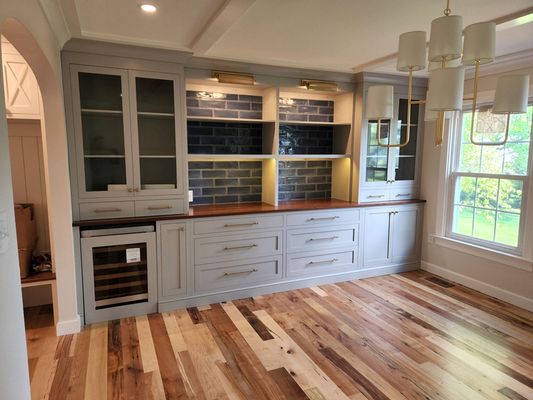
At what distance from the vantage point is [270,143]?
3.71m

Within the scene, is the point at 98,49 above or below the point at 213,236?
above

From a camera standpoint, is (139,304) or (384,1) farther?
(139,304)

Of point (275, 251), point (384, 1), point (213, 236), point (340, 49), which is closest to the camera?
point (384, 1)

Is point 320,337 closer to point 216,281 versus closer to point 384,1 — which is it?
point 216,281

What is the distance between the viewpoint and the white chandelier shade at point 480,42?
153 centimetres

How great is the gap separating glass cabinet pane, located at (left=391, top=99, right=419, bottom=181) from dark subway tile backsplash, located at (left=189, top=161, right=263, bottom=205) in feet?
5.21

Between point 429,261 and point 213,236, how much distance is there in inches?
104

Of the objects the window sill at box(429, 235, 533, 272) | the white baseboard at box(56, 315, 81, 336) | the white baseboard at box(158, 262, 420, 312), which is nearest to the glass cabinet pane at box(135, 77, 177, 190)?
the white baseboard at box(158, 262, 420, 312)

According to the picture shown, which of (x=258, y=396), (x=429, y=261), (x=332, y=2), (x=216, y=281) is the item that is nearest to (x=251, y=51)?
(x=332, y=2)

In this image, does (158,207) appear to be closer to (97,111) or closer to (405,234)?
(97,111)

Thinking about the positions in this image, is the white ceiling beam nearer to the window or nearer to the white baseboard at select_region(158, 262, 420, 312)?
the white baseboard at select_region(158, 262, 420, 312)

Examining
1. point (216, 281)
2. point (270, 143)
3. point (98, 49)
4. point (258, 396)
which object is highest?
point (98, 49)

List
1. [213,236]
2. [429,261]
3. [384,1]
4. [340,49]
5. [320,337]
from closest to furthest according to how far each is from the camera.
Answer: [384,1] < [320,337] < [340,49] < [213,236] < [429,261]

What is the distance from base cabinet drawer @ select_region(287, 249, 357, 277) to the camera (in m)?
3.68
